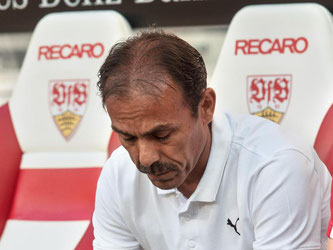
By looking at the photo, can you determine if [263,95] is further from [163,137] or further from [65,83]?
[163,137]

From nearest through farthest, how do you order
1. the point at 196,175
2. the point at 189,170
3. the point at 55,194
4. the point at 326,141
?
the point at 189,170
the point at 196,175
the point at 326,141
the point at 55,194

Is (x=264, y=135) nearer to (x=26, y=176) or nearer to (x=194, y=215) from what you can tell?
(x=194, y=215)

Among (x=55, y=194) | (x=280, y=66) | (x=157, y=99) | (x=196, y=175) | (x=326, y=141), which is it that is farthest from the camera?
(x=55, y=194)

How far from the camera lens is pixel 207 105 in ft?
4.19

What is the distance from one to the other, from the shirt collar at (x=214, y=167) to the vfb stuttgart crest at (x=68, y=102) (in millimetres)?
768

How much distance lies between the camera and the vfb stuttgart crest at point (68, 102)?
6.77 feet

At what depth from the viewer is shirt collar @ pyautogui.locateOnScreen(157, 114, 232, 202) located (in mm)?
1337

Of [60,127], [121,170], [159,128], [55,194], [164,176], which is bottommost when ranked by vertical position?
[55,194]

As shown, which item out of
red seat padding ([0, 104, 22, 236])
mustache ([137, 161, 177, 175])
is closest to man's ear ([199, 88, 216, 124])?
mustache ([137, 161, 177, 175])

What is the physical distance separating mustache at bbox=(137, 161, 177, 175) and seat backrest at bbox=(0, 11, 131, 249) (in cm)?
79

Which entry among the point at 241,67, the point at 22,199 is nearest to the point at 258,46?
the point at 241,67

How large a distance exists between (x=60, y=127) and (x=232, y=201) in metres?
0.88

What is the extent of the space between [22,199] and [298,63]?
0.91 meters

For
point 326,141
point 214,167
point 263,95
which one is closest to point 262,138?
point 214,167
